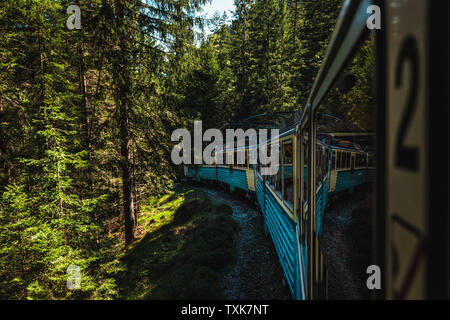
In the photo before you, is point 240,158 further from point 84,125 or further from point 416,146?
point 416,146

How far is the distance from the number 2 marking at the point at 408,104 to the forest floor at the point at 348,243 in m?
0.41

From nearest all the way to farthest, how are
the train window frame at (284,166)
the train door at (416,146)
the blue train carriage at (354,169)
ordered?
the train door at (416,146)
the blue train carriage at (354,169)
the train window frame at (284,166)

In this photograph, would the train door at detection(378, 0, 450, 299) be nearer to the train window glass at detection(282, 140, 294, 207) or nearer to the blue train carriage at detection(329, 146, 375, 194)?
the blue train carriage at detection(329, 146, 375, 194)

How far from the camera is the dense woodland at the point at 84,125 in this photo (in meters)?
5.82

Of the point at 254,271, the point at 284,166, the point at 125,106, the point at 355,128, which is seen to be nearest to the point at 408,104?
the point at 355,128

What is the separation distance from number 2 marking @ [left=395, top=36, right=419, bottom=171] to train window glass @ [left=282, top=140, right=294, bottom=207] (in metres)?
3.35

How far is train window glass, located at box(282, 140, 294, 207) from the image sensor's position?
12.9 feet

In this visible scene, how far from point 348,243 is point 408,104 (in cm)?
101

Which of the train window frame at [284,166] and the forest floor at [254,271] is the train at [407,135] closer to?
the train window frame at [284,166]

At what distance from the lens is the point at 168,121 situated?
9.57m

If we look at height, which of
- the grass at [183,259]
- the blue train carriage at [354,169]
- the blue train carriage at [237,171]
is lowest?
the grass at [183,259]

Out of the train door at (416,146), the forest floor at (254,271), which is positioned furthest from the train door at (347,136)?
the forest floor at (254,271)

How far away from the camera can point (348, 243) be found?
1.31 m
